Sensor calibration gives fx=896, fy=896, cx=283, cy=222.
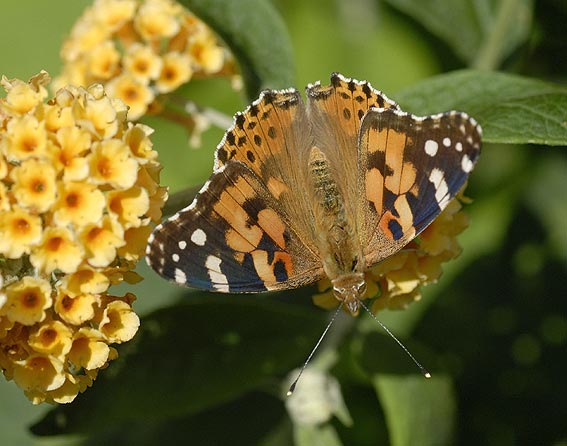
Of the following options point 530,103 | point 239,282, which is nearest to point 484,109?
point 530,103

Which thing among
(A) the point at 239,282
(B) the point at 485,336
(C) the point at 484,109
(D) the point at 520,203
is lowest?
(A) the point at 239,282

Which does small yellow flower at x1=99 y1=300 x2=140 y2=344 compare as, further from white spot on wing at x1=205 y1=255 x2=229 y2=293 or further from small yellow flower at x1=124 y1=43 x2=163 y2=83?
small yellow flower at x1=124 y1=43 x2=163 y2=83

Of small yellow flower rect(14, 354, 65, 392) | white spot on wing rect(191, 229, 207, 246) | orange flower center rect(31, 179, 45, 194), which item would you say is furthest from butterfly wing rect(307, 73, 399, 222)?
small yellow flower rect(14, 354, 65, 392)

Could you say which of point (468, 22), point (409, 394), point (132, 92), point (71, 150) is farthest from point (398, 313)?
point (71, 150)

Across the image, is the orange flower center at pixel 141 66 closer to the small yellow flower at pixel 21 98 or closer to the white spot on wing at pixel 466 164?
the small yellow flower at pixel 21 98

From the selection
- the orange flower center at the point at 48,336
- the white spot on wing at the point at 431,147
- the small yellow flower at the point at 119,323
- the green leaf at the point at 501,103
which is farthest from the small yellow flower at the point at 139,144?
the green leaf at the point at 501,103

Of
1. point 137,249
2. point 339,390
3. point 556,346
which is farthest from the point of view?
point 556,346

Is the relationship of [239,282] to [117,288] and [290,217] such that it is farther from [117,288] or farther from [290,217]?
[117,288]
